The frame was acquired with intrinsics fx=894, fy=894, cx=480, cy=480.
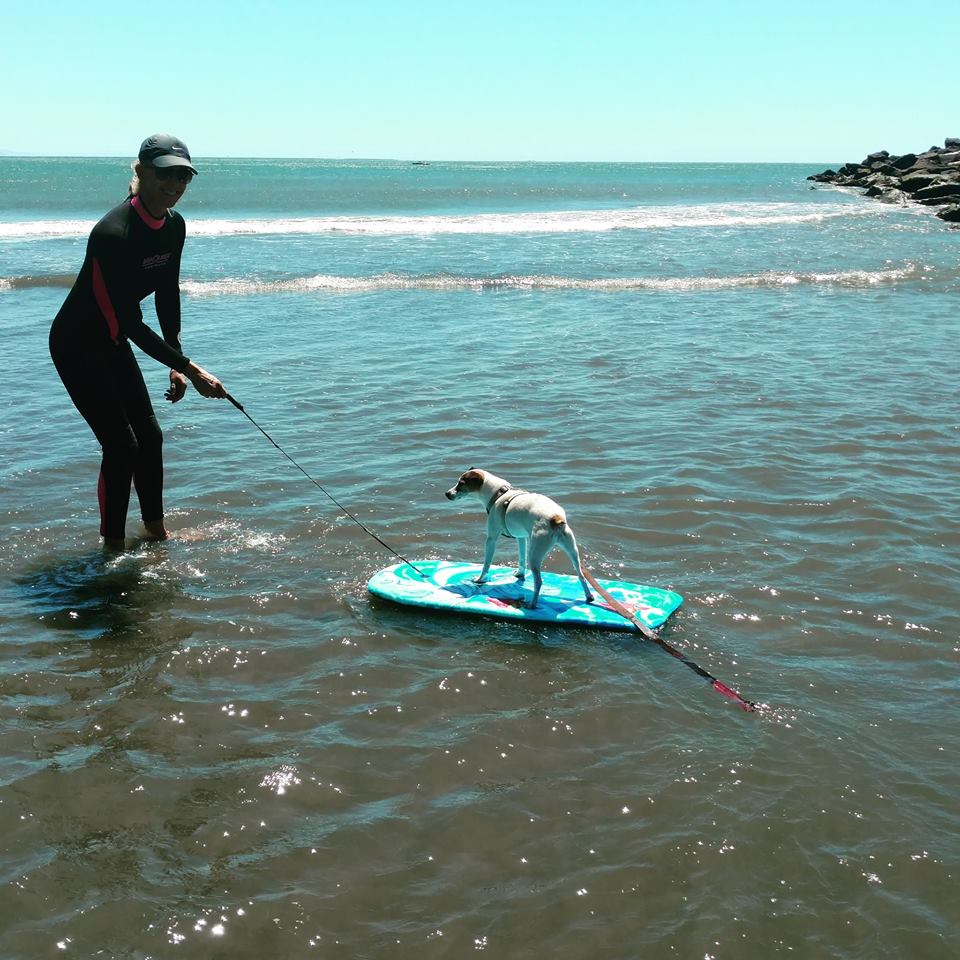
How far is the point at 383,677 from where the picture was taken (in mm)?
5363

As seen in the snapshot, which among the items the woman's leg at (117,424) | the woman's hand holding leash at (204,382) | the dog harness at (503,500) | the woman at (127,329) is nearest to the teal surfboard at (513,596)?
the dog harness at (503,500)


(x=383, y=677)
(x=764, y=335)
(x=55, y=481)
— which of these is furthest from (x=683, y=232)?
(x=383, y=677)

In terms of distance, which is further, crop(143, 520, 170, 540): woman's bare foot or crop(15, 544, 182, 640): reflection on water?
crop(143, 520, 170, 540): woman's bare foot

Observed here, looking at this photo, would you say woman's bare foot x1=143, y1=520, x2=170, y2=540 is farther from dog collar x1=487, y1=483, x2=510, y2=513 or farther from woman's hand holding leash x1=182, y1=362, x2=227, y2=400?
dog collar x1=487, y1=483, x2=510, y2=513

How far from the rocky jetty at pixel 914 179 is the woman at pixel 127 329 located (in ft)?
126

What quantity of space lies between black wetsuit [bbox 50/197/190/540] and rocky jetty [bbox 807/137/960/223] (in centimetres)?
3850

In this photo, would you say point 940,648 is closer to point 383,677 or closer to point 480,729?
point 480,729

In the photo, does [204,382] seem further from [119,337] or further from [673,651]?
[673,651]

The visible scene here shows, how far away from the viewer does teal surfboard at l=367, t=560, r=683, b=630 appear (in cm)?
593

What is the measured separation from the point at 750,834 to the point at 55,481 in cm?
722

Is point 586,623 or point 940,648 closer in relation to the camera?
point 940,648

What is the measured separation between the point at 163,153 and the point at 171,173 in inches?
7.1

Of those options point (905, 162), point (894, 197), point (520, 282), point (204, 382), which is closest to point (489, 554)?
point (204, 382)

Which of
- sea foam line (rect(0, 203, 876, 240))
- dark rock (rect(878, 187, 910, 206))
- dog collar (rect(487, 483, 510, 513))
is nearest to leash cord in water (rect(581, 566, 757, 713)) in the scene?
dog collar (rect(487, 483, 510, 513))
